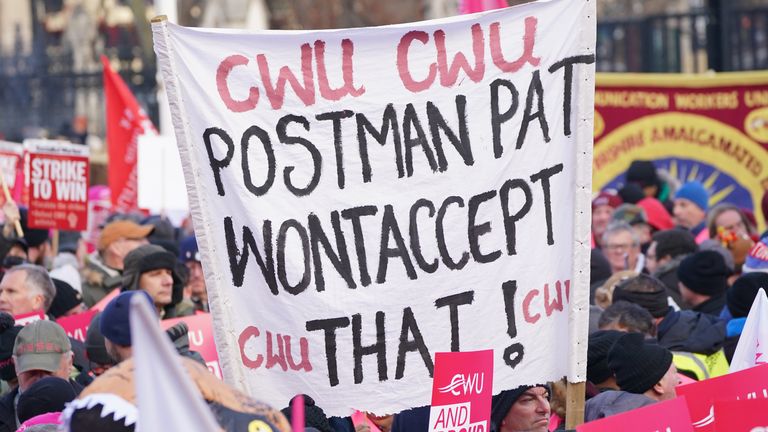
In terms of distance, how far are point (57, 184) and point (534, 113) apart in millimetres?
5779

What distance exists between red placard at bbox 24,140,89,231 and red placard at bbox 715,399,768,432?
21.3 ft

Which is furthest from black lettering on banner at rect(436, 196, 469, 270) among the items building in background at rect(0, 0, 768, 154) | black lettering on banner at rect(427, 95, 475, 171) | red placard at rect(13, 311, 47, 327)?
building in background at rect(0, 0, 768, 154)

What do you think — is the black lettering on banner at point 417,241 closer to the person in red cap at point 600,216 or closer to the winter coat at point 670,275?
the winter coat at point 670,275

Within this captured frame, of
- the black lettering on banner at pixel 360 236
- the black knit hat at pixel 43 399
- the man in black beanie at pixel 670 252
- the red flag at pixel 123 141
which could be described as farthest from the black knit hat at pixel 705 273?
the red flag at pixel 123 141

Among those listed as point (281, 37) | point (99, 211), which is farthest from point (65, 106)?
point (281, 37)

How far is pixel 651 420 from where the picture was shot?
4.87 meters

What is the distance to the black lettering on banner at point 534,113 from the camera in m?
5.60

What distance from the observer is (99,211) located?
574 inches

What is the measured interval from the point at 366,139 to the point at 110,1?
30320 millimetres

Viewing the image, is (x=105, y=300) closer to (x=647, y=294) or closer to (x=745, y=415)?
(x=647, y=294)

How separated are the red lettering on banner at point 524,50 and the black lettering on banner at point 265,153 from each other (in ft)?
2.79

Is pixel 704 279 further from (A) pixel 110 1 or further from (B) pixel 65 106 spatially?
(A) pixel 110 1

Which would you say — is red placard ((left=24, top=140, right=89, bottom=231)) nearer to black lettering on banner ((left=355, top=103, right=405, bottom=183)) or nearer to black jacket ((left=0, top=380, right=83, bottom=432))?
black jacket ((left=0, top=380, right=83, bottom=432))

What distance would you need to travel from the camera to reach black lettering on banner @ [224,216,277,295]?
17.5ft
